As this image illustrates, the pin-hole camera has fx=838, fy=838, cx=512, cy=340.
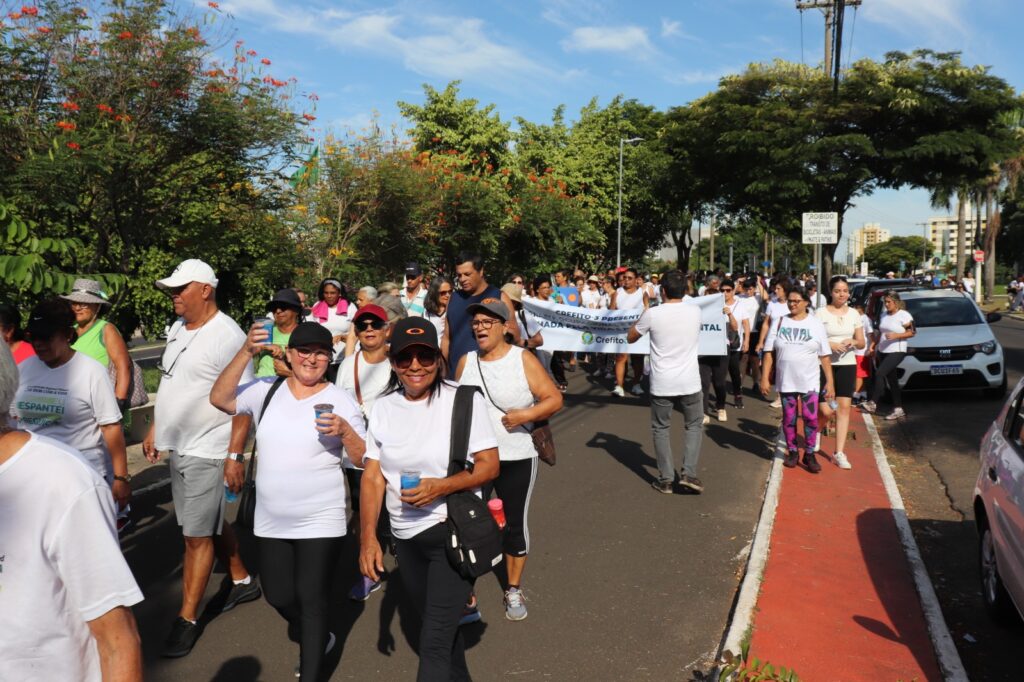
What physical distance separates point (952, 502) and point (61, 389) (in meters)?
6.86

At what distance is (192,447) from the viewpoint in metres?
4.56

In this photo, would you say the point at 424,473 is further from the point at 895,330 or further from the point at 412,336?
the point at 895,330

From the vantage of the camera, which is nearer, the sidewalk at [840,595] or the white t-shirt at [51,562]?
the white t-shirt at [51,562]

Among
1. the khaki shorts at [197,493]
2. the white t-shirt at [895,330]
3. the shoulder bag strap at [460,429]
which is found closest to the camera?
the shoulder bag strap at [460,429]

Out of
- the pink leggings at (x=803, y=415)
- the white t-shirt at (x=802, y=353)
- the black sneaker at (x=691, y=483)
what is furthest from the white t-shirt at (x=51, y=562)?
the pink leggings at (x=803, y=415)

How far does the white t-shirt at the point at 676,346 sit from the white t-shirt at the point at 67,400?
14.8 ft

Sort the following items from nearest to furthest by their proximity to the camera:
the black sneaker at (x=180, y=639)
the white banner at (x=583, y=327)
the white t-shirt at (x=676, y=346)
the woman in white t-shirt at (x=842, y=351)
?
the black sneaker at (x=180, y=639)
the white t-shirt at (x=676, y=346)
the woman in white t-shirt at (x=842, y=351)
the white banner at (x=583, y=327)

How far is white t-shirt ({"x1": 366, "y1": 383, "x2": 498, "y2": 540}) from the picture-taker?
3.43 m

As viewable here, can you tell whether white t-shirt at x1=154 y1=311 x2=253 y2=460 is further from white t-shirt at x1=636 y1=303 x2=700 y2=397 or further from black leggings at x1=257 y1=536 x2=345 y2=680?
white t-shirt at x1=636 y1=303 x2=700 y2=397

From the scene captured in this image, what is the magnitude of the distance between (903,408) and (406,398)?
10458 millimetres

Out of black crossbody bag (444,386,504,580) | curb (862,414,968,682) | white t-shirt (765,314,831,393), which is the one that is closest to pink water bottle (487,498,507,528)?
black crossbody bag (444,386,504,580)

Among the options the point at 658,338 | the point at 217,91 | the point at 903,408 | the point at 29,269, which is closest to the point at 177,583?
the point at 29,269

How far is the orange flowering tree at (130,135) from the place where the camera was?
972 centimetres

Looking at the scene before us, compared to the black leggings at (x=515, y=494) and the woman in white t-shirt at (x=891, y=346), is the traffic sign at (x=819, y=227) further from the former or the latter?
the black leggings at (x=515, y=494)
